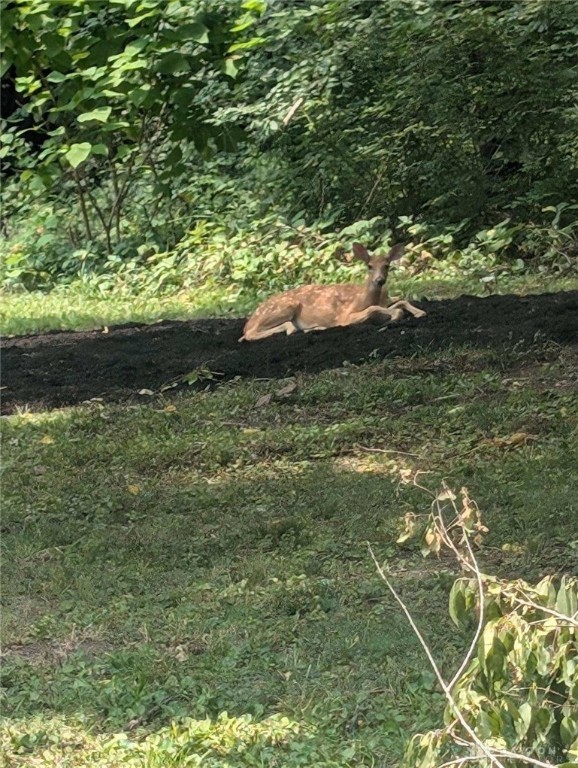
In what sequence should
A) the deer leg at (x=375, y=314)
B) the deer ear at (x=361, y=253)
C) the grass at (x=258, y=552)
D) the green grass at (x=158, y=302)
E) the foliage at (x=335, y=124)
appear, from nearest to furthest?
the grass at (x=258, y=552) → the deer leg at (x=375, y=314) → the deer ear at (x=361, y=253) → the green grass at (x=158, y=302) → the foliage at (x=335, y=124)

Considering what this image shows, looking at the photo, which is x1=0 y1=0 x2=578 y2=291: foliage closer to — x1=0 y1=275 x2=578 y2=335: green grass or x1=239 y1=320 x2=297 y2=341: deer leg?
x1=0 y1=275 x2=578 y2=335: green grass

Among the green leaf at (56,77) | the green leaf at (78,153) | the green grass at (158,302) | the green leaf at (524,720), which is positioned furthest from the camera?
the green leaf at (78,153)

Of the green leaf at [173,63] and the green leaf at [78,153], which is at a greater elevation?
the green leaf at [173,63]

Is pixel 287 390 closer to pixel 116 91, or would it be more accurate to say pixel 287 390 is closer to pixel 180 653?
pixel 180 653

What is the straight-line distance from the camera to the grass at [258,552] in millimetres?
4609

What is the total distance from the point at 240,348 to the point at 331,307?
4.20 feet

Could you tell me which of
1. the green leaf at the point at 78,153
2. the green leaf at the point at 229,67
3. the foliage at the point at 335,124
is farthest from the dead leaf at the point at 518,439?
the green leaf at the point at 78,153

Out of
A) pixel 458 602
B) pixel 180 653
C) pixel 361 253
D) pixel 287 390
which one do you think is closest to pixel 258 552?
pixel 180 653

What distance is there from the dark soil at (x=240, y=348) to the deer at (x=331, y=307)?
22 cm

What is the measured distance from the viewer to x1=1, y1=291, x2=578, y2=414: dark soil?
9.70 m

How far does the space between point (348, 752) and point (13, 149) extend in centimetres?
1438

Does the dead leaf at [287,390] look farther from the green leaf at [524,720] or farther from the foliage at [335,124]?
the green leaf at [524,720]

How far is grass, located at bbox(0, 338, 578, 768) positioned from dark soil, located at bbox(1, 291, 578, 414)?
0.35 meters

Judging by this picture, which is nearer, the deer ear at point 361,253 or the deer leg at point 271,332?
the deer leg at point 271,332
